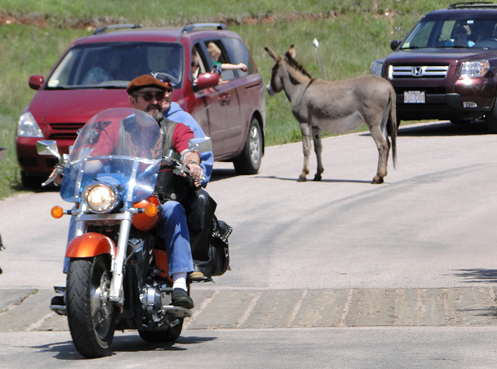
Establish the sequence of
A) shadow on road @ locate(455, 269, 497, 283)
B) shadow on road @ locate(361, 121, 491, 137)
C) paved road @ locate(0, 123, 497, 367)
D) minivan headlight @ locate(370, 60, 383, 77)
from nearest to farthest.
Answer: paved road @ locate(0, 123, 497, 367), shadow on road @ locate(455, 269, 497, 283), minivan headlight @ locate(370, 60, 383, 77), shadow on road @ locate(361, 121, 491, 137)

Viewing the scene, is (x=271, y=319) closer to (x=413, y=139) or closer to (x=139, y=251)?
(x=139, y=251)

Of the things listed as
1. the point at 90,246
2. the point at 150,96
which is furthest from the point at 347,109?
the point at 90,246

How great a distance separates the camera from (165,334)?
6.93 meters

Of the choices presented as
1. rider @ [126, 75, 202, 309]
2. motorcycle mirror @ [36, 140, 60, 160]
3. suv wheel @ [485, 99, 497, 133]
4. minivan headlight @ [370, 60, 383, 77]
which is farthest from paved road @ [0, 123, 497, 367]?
minivan headlight @ [370, 60, 383, 77]

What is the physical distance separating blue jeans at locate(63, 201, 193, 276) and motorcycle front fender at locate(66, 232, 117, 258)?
1.59ft

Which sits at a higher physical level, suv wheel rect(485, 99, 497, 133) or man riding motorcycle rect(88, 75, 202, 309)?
man riding motorcycle rect(88, 75, 202, 309)

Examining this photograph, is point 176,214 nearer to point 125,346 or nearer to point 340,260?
point 125,346

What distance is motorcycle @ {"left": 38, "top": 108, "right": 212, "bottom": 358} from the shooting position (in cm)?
591

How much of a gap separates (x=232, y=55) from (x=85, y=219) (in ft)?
32.8

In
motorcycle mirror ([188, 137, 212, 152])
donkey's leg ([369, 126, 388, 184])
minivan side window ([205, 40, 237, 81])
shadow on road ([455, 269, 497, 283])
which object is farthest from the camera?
minivan side window ([205, 40, 237, 81])

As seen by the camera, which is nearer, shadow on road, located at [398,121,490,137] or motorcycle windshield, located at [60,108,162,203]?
motorcycle windshield, located at [60,108,162,203]

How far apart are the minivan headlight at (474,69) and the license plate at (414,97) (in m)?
0.82

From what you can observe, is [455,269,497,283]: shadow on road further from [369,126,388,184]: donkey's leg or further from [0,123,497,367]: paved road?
[369,126,388,184]: donkey's leg

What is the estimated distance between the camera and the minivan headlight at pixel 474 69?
63.8 ft
